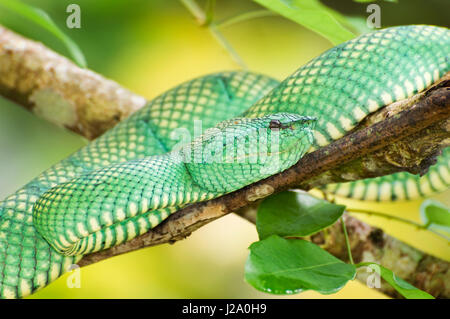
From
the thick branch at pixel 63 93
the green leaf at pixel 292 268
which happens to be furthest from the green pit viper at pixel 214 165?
the thick branch at pixel 63 93

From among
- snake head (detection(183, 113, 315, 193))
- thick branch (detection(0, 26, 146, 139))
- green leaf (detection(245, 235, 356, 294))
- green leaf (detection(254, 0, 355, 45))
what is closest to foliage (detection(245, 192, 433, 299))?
green leaf (detection(245, 235, 356, 294))

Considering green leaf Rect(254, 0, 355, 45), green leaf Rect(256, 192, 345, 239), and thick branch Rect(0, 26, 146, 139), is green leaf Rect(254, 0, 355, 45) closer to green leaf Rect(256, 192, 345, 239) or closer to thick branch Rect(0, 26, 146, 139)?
green leaf Rect(256, 192, 345, 239)

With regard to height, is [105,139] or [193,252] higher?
[105,139]

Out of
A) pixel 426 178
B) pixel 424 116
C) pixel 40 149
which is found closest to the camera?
pixel 424 116

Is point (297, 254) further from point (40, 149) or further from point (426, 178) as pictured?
Result: point (40, 149)

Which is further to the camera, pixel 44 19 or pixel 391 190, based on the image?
pixel 391 190

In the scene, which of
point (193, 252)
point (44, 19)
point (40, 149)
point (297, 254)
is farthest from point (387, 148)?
point (40, 149)
